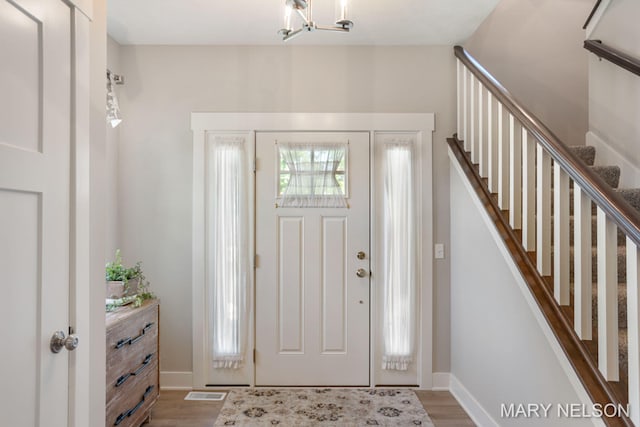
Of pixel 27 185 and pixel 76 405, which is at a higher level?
pixel 27 185

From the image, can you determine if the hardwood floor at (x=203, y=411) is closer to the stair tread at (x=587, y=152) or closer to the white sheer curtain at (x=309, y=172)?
the white sheer curtain at (x=309, y=172)

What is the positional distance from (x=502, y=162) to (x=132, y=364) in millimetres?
2505

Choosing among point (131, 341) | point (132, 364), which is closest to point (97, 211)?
point (131, 341)

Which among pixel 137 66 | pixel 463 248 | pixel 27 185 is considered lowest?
pixel 463 248

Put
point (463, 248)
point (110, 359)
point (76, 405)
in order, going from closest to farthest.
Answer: point (76, 405) → point (110, 359) → point (463, 248)

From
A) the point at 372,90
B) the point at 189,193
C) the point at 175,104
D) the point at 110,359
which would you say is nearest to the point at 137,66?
the point at 175,104

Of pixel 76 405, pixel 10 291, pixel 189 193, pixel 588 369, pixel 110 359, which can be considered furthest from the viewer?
pixel 189 193

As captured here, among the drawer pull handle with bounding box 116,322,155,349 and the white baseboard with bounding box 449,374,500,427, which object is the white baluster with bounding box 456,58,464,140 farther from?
the drawer pull handle with bounding box 116,322,155,349

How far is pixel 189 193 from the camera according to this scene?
3.11 metres

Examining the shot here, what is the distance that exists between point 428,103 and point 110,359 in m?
2.81

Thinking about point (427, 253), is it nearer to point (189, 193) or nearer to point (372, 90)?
point (372, 90)

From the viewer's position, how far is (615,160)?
8.55 ft

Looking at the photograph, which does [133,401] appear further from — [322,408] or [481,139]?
[481,139]

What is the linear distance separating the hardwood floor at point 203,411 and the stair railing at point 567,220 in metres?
1.31
